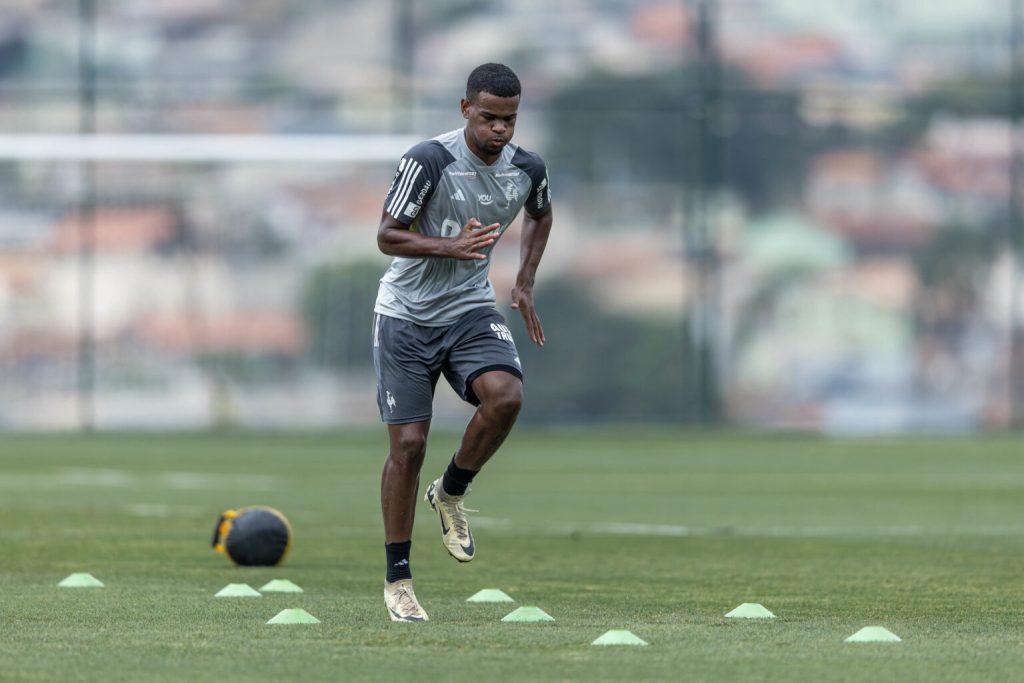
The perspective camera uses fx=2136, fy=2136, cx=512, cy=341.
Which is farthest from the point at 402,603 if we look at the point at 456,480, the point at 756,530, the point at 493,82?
the point at 756,530

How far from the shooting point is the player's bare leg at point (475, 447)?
850 centimetres

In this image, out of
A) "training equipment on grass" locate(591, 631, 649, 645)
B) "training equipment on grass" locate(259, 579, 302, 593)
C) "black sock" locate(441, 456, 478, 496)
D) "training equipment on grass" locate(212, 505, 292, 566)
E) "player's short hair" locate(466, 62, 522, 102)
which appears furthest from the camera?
"training equipment on grass" locate(212, 505, 292, 566)

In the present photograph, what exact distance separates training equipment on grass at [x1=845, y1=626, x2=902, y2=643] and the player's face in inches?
92.4

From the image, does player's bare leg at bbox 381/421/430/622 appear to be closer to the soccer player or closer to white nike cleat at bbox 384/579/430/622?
the soccer player

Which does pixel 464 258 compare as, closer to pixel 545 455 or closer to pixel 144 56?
pixel 545 455

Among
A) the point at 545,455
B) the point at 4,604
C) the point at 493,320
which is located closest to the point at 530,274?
the point at 493,320

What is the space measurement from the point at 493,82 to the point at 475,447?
1497 millimetres

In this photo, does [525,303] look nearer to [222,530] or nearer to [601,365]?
[222,530]

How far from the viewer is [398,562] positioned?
27.2 ft

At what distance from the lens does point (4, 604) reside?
8766 millimetres

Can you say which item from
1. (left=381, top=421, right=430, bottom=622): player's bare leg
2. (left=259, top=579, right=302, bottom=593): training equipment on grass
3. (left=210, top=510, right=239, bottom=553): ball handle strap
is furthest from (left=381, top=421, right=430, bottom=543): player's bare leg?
(left=210, top=510, right=239, bottom=553): ball handle strap

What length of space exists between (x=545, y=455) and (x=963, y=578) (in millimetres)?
14693

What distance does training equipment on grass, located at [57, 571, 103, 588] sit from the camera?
955cm

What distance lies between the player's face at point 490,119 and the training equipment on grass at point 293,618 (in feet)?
6.35
